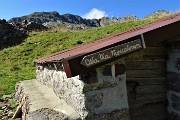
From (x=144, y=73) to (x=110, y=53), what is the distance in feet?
5.96

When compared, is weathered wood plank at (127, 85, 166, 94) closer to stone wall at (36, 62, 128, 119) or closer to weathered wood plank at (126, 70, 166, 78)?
weathered wood plank at (126, 70, 166, 78)

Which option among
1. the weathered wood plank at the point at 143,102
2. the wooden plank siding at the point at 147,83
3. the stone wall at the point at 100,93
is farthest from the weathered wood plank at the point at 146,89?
the stone wall at the point at 100,93

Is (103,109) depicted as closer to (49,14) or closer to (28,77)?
(28,77)

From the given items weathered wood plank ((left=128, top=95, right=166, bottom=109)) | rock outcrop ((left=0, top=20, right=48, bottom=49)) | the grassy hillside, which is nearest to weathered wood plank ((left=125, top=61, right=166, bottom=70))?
weathered wood plank ((left=128, top=95, right=166, bottom=109))

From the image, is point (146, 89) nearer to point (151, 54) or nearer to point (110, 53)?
point (151, 54)

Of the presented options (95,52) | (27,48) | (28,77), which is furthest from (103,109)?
(27,48)

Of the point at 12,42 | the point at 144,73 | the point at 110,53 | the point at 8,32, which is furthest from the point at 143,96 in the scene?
the point at 8,32

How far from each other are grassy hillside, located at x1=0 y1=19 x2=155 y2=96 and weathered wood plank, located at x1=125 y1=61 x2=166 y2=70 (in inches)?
422

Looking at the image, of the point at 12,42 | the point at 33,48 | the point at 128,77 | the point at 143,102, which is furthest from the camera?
the point at 12,42

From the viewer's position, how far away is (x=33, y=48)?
23.6 meters

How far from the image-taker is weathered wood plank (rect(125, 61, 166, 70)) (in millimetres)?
6070

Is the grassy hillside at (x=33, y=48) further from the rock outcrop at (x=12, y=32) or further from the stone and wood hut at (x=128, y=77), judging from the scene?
the stone and wood hut at (x=128, y=77)

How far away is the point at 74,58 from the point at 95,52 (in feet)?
1.13

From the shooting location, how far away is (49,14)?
13662cm
